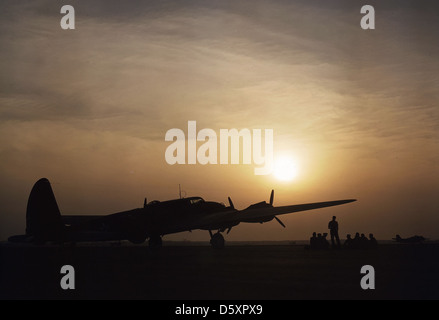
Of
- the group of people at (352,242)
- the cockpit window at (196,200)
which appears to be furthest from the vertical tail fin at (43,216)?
the group of people at (352,242)

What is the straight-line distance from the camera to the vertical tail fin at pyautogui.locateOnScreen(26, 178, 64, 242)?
113ft

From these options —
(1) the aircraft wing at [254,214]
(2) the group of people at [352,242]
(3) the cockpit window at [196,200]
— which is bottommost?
(2) the group of people at [352,242]

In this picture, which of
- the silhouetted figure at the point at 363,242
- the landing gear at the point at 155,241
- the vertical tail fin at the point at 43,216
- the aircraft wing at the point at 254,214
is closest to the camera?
the vertical tail fin at the point at 43,216

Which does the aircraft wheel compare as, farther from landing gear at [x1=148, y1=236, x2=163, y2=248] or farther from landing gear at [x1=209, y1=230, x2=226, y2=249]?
landing gear at [x1=148, y1=236, x2=163, y2=248]

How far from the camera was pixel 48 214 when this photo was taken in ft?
114

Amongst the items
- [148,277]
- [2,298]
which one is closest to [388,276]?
[148,277]

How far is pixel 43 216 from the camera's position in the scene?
1367 inches

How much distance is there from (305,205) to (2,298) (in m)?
27.2

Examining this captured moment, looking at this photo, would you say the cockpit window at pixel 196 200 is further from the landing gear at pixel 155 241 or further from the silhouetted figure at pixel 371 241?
the silhouetted figure at pixel 371 241

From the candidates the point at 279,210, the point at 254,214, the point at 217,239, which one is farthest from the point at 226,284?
the point at 217,239

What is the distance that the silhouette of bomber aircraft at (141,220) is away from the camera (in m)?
34.7

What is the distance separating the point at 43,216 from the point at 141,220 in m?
6.24
